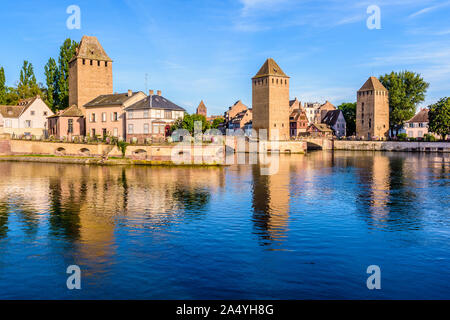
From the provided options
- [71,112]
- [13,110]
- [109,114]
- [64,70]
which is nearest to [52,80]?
[64,70]

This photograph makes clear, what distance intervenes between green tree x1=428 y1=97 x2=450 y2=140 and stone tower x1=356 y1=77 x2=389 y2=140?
19.6 metres

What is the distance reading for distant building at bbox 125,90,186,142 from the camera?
6128cm

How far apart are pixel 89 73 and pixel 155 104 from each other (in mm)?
21114

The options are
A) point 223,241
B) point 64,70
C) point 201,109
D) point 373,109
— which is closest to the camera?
point 223,241

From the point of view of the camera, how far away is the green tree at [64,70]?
279 ft

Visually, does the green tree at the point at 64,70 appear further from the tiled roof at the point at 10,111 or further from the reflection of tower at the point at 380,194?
the reflection of tower at the point at 380,194

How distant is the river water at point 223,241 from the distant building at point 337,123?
95.2 m

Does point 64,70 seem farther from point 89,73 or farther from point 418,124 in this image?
point 418,124

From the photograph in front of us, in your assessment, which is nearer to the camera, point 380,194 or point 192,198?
point 192,198

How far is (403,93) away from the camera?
119 metres

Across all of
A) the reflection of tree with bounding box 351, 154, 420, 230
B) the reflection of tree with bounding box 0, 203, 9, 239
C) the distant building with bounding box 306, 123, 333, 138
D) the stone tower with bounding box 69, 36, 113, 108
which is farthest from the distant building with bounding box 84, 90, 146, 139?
the distant building with bounding box 306, 123, 333, 138

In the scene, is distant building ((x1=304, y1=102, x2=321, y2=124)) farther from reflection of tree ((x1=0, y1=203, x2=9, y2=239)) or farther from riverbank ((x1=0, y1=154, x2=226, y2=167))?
reflection of tree ((x1=0, y1=203, x2=9, y2=239))

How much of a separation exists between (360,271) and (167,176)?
30844 mm
